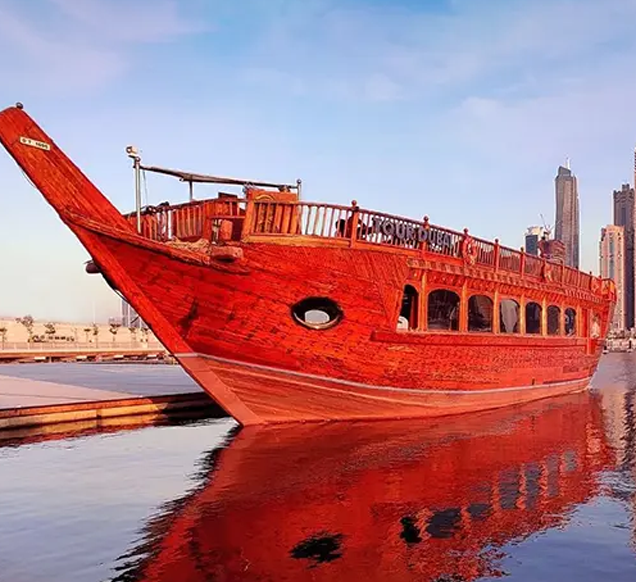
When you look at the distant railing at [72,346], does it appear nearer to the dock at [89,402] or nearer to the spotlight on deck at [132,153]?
the dock at [89,402]

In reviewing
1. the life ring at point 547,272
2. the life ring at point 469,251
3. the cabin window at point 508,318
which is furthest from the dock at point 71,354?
the life ring at point 469,251

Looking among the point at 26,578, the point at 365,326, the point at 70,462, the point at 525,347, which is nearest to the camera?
the point at 26,578

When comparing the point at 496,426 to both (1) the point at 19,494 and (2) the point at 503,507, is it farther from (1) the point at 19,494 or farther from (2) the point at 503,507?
(1) the point at 19,494

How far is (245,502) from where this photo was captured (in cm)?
820

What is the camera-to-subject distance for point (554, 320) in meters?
22.2

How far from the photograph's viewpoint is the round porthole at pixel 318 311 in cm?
1259

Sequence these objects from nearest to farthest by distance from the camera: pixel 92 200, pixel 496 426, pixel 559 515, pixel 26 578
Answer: pixel 26 578
pixel 559 515
pixel 92 200
pixel 496 426

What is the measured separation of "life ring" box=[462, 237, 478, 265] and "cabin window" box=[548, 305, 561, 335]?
6.26m

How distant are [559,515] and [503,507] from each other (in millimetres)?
656

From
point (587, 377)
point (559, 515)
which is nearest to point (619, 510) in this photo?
point (559, 515)

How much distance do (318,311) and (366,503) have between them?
5774 millimetres

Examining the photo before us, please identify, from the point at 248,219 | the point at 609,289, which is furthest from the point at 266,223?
the point at 609,289

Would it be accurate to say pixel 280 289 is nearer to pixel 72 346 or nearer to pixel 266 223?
pixel 266 223

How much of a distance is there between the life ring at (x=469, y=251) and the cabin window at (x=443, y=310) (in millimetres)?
2262
